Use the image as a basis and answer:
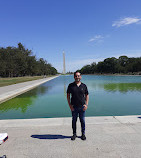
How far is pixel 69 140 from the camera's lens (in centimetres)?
383

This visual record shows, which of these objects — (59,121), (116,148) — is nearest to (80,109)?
(116,148)

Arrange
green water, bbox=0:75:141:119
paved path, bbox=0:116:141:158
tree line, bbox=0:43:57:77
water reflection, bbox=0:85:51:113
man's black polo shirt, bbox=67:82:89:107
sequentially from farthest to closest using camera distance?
tree line, bbox=0:43:57:77 → water reflection, bbox=0:85:51:113 → green water, bbox=0:75:141:119 → man's black polo shirt, bbox=67:82:89:107 → paved path, bbox=0:116:141:158

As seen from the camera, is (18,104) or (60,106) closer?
(60,106)

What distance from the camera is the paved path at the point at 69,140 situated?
322cm

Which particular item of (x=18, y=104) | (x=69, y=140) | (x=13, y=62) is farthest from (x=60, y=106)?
(x=13, y=62)

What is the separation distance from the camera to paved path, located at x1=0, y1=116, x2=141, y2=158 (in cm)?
322

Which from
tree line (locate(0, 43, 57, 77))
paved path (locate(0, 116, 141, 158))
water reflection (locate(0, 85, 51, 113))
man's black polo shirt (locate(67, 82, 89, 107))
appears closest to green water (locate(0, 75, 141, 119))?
water reflection (locate(0, 85, 51, 113))

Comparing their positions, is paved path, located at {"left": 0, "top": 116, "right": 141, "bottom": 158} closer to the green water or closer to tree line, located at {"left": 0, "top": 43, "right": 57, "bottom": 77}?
the green water

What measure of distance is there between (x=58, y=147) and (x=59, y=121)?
6.07 ft

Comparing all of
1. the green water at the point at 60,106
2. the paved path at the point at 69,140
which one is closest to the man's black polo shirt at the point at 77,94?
the paved path at the point at 69,140

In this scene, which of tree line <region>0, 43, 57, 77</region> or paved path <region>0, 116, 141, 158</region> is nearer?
paved path <region>0, 116, 141, 158</region>

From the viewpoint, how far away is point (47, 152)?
10.8 ft

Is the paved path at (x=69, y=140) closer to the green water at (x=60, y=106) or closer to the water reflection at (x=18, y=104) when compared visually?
the green water at (x=60, y=106)

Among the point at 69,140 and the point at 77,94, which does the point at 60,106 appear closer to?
the point at 69,140
